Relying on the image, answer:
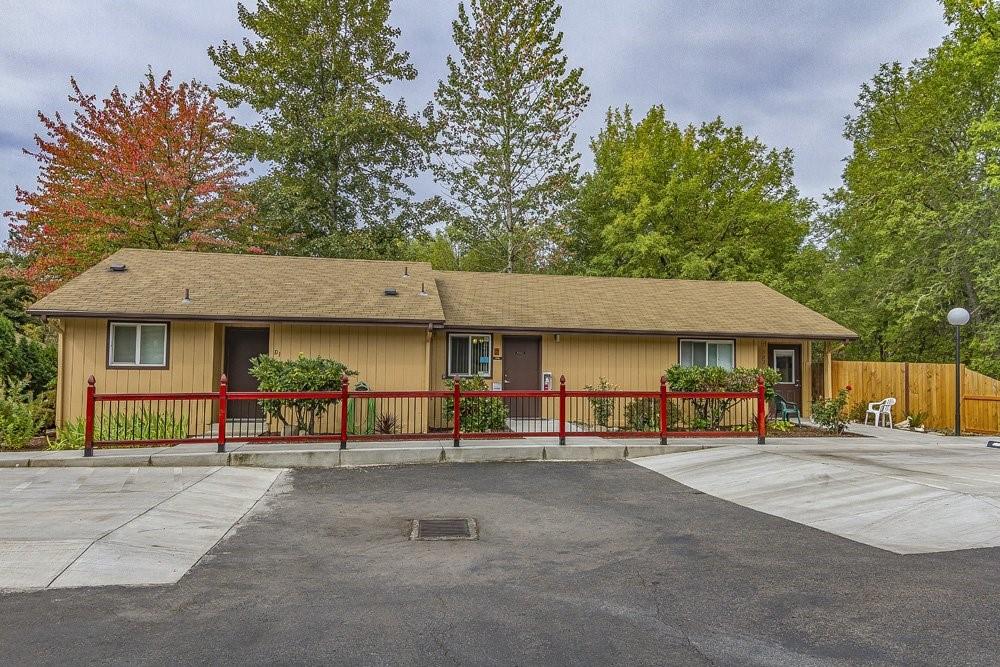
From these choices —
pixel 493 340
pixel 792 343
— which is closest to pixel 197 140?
pixel 493 340

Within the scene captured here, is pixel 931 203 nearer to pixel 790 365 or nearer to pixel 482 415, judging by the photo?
pixel 790 365

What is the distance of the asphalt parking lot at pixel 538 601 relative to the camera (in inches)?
136

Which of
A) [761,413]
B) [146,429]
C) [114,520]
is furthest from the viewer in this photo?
[761,413]

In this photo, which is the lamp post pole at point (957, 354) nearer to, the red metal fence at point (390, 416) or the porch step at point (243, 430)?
the red metal fence at point (390, 416)

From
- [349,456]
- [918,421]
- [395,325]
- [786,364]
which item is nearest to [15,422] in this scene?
[349,456]

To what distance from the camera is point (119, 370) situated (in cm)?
1245

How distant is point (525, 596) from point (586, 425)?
A: 9675 mm

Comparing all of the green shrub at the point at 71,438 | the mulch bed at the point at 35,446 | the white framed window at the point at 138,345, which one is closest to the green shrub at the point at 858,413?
the white framed window at the point at 138,345

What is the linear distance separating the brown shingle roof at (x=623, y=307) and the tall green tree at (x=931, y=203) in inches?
280

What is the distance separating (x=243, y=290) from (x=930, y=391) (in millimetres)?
17208

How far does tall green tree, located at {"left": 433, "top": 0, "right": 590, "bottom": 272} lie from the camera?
85.8 feet

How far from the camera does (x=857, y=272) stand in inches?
1013

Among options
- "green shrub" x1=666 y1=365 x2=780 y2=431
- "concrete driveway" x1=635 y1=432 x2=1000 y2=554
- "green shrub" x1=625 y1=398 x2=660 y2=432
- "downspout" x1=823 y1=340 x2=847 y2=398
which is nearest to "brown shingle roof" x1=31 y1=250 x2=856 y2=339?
"downspout" x1=823 y1=340 x2=847 y2=398

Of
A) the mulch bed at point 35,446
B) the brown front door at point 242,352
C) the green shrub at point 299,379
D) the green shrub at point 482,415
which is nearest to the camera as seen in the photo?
the mulch bed at point 35,446
